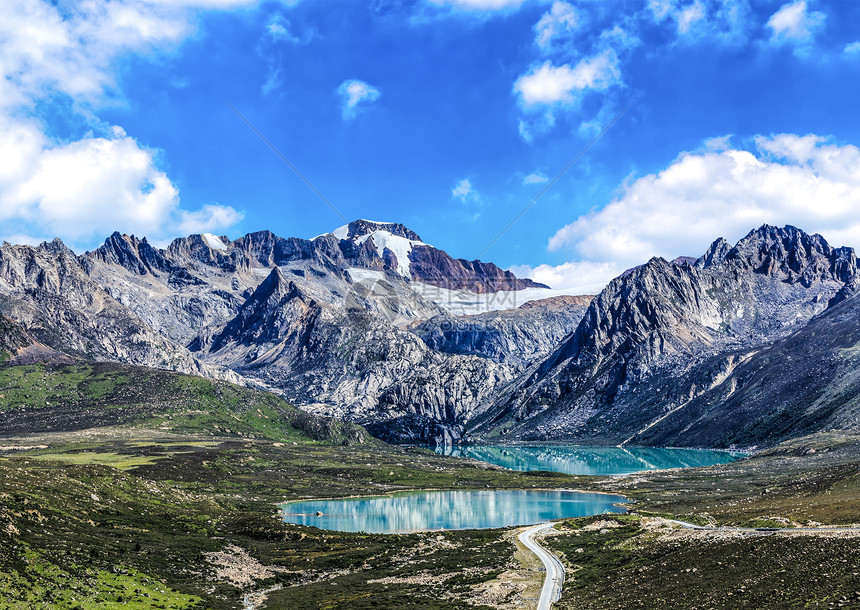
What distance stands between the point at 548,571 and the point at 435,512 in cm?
9618

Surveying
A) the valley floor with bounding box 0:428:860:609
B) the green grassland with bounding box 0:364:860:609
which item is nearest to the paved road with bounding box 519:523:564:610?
the valley floor with bounding box 0:428:860:609

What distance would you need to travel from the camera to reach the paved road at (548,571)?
68.7 metres

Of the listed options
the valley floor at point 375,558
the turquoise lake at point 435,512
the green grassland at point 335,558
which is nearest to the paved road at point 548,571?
the valley floor at point 375,558

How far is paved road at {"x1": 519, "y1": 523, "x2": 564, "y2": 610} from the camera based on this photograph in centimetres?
6866

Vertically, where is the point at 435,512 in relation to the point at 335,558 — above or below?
below

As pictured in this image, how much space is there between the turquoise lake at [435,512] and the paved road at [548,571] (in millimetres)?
38253

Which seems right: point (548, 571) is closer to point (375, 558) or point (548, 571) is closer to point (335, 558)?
point (375, 558)

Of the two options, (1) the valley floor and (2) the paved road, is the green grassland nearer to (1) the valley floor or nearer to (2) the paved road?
(1) the valley floor

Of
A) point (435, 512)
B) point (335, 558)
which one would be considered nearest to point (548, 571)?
point (335, 558)

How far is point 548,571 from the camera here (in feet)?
273

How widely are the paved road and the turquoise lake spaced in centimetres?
3825

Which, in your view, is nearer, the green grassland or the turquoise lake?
the green grassland

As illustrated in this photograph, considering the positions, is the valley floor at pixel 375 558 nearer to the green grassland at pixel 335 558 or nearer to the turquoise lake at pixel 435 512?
the green grassland at pixel 335 558

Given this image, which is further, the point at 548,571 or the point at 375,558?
the point at 375,558
